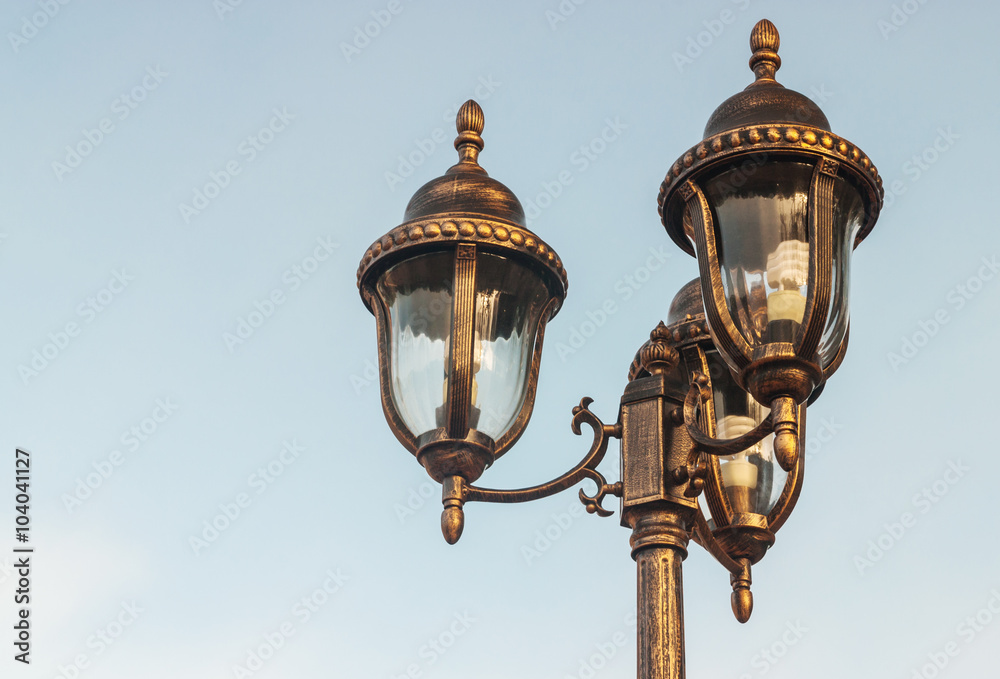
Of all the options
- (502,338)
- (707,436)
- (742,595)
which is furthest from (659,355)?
(742,595)

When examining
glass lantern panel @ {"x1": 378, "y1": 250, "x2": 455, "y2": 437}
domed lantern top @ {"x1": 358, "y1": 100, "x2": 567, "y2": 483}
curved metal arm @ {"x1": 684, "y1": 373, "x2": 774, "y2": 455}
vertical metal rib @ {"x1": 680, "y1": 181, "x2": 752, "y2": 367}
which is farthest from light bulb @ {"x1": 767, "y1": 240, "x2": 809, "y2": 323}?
glass lantern panel @ {"x1": 378, "y1": 250, "x2": 455, "y2": 437}

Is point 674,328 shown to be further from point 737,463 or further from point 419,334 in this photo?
point 419,334

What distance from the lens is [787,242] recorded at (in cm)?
380

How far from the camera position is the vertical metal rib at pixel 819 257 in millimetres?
3623

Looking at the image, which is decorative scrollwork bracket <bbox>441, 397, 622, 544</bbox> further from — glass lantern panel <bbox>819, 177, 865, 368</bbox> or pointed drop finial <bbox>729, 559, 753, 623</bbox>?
pointed drop finial <bbox>729, 559, 753, 623</bbox>

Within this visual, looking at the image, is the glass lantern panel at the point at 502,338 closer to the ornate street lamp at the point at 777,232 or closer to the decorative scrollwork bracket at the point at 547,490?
the decorative scrollwork bracket at the point at 547,490

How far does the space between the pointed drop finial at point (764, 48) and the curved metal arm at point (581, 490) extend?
50.1 inches

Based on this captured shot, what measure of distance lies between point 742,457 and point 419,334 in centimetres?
159

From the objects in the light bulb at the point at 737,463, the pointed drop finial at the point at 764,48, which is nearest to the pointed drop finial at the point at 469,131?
the pointed drop finial at the point at 764,48

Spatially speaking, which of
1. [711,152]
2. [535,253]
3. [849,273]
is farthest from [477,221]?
[849,273]

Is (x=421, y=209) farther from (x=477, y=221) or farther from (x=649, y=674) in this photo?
(x=649, y=674)

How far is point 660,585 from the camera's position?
13.2 feet

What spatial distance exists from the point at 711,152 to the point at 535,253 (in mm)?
834

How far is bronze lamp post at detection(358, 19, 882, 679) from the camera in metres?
3.75
